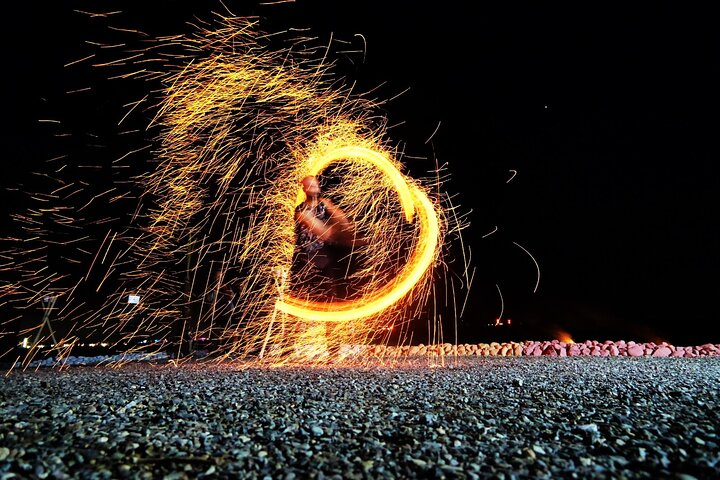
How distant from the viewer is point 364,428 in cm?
326

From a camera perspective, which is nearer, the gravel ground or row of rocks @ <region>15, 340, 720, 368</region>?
Answer: the gravel ground

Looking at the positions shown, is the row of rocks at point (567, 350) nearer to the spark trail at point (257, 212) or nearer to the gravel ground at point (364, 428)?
the spark trail at point (257, 212)

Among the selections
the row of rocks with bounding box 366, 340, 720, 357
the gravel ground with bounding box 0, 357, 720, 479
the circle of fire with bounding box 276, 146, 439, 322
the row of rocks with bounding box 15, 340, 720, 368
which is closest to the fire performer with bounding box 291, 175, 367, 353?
the circle of fire with bounding box 276, 146, 439, 322

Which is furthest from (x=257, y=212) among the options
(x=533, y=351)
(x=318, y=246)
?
(x=533, y=351)

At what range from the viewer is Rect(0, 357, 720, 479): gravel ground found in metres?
2.58

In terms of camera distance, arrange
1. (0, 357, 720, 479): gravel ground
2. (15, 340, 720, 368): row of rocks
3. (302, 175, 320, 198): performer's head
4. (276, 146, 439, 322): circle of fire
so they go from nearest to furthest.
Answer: (0, 357, 720, 479): gravel ground < (276, 146, 439, 322): circle of fire < (302, 175, 320, 198): performer's head < (15, 340, 720, 368): row of rocks

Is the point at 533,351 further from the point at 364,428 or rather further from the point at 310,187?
the point at 364,428

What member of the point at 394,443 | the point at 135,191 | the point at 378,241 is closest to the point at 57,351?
the point at 135,191

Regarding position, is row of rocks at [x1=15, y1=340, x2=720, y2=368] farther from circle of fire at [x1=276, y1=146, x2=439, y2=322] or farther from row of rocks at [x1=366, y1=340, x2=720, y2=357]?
circle of fire at [x1=276, y1=146, x2=439, y2=322]

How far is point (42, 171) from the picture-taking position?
12.9 metres

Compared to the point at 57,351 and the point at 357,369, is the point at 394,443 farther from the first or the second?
the point at 57,351

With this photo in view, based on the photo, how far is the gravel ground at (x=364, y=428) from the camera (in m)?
2.58

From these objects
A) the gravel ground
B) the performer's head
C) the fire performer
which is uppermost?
the performer's head

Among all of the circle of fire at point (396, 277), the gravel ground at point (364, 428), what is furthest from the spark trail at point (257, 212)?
the gravel ground at point (364, 428)
